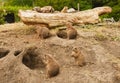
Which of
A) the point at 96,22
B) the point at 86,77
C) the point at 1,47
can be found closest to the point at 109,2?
the point at 96,22

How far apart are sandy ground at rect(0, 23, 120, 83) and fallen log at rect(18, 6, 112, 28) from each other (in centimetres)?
26

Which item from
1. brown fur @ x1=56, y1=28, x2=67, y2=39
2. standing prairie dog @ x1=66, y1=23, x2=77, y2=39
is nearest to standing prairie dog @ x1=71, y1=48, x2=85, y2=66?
standing prairie dog @ x1=66, y1=23, x2=77, y2=39

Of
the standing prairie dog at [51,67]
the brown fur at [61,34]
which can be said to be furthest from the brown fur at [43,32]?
the standing prairie dog at [51,67]

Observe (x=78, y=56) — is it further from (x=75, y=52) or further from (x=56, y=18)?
(x=56, y=18)

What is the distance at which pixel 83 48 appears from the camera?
12.0 metres

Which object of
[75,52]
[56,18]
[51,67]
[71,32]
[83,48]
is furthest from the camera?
[56,18]

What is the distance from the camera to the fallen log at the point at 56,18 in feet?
44.5

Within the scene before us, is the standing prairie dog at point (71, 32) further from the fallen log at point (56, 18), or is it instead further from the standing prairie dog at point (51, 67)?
the standing prairie dog at point (51, 67)

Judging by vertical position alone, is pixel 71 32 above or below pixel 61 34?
above

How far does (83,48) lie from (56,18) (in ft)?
6.86

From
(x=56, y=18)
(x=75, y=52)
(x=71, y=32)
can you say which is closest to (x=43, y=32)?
(x=71, y=32)

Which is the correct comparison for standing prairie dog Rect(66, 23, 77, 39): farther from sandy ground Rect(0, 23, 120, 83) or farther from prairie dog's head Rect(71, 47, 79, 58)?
prairie dog's head Rect(71, 47, 79, 58)

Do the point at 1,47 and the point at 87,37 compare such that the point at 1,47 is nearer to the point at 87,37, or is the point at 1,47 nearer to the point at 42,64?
the point at 42,64

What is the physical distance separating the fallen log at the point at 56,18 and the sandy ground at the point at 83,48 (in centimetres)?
26
